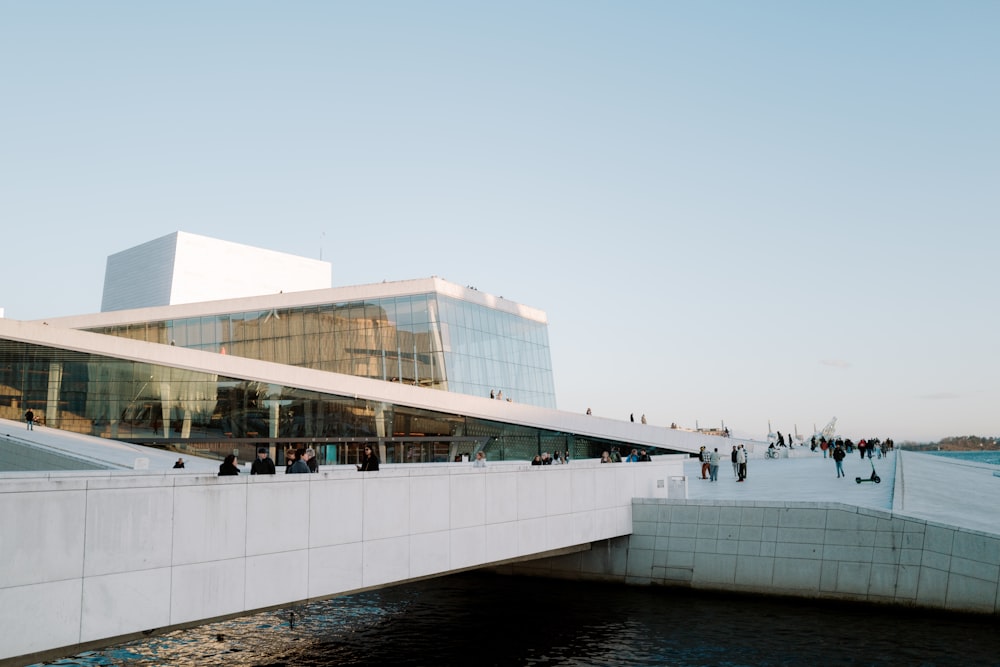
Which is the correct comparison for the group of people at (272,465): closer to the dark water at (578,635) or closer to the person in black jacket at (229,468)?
the person in black jacket at (229,468)

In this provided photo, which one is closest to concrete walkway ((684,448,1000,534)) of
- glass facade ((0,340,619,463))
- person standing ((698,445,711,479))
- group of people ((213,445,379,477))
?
person standing ((698,445,711,479))

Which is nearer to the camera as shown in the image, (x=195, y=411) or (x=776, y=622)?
(x=776, y=622)

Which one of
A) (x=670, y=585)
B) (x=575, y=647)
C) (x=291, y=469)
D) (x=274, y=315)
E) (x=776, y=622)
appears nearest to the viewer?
(x=291, y=469)

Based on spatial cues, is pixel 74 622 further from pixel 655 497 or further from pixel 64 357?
pixel 64 357

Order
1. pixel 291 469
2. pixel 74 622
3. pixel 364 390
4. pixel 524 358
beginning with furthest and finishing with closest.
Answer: pixel 524 358
pixel 364 390
pixel 291 469
pixel 74 622

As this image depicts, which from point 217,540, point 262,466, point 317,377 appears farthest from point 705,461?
point 217,540

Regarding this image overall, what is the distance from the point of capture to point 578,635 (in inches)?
767

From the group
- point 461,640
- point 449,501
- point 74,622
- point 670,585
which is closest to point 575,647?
point 461,640

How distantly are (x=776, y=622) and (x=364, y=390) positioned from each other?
22.0 meters

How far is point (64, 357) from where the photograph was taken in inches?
1344

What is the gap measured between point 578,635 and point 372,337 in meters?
26.8

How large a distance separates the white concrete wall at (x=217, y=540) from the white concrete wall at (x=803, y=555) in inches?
244

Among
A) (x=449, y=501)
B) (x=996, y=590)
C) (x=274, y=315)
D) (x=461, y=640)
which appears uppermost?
(x=274, y=315)

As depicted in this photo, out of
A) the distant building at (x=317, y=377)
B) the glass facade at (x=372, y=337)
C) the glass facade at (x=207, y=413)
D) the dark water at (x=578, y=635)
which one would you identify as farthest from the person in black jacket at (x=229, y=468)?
the glass facade at (x=372, y=337)
